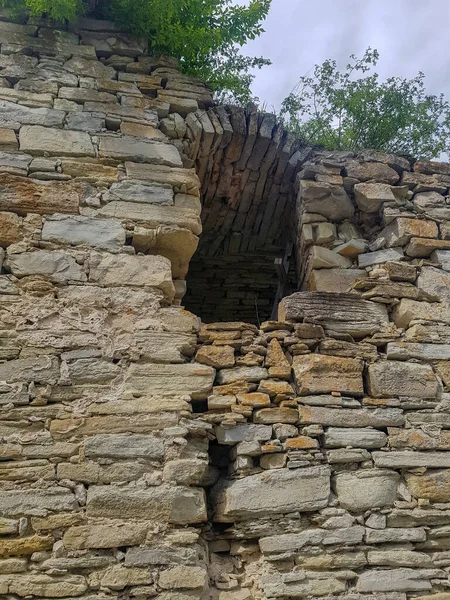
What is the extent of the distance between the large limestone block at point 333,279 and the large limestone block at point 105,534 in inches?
72.6

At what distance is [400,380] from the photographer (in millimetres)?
3297

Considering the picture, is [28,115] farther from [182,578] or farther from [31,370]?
[182,578]

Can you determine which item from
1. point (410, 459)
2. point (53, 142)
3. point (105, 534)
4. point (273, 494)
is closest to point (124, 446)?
point (105, 534)

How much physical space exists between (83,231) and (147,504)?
1.55m

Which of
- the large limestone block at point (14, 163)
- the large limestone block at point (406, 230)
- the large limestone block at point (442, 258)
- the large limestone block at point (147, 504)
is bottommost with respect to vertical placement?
the large limestone block at point (147, 504)

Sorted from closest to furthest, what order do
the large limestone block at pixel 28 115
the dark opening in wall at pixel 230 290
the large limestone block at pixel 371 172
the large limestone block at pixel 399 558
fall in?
the large limestone block at pixel 399 558
the large limestone block at pixel 28 115
the large limestone block at pixel 371 172
the dark opening in wall at pixel 230 290

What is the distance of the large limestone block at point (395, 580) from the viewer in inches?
109

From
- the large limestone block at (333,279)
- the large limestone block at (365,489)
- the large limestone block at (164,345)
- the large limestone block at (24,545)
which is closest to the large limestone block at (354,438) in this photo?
the large limestone block at (365,489)

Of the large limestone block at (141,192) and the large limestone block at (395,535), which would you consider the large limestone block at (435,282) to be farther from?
the large limestone block at (141,192)

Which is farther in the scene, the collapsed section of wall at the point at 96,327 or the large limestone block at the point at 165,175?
the large limestone block at the point at 165,175

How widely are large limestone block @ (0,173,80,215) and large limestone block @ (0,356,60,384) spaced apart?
898 mm

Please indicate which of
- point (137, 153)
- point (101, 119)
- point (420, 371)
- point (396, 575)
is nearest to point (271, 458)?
point (396, 575)

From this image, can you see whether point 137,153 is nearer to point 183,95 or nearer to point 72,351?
point 183,95

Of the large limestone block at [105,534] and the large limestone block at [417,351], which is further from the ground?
the large limestone block at [417,351]
